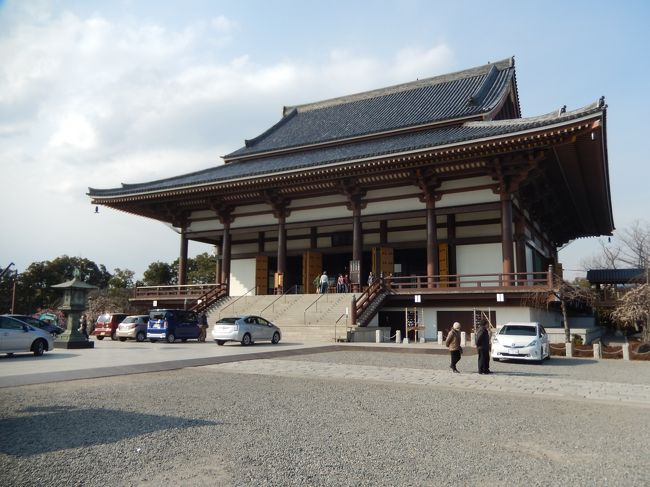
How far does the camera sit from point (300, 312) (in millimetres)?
26156

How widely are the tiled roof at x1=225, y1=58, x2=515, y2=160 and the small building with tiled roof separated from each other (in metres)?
0.16

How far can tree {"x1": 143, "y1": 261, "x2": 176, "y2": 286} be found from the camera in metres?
58.0

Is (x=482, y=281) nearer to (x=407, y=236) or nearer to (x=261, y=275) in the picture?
(x=407, y=236)

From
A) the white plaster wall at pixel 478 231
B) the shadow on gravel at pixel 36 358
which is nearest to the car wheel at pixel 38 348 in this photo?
the shadow on gravel at pixel 36 358

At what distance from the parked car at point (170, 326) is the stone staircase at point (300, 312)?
398cm

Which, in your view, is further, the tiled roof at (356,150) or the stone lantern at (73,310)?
the tiled roof at (356,150)

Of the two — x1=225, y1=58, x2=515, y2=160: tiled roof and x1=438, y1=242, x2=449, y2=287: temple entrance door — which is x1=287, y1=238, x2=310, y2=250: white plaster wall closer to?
x1=225, y1=58, x2=515, y2=160: tiled roof

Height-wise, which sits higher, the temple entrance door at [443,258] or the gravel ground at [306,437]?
the temple entrance door at [443,258]

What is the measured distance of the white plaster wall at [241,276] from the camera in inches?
1389

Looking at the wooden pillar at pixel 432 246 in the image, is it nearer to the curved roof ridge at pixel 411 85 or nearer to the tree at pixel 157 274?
the curved roof ridge at pixel 411 85

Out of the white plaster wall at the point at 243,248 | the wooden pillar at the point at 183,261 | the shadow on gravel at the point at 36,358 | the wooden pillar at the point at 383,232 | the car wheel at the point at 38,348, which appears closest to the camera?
the shadow on gravel at the point at 36,358

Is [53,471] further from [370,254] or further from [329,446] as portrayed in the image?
[370,254]

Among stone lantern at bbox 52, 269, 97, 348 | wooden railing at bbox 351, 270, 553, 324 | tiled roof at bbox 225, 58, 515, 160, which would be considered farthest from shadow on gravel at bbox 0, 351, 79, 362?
tiled roof at bbox 225, 58, 515, 160

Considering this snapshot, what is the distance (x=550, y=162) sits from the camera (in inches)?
1010
